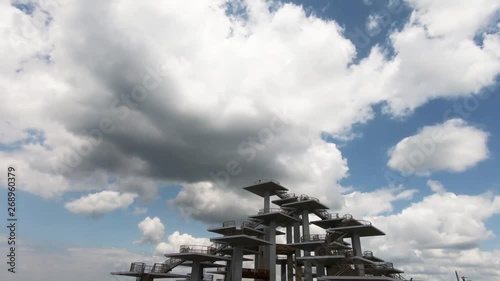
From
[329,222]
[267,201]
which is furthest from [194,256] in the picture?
[329,222]

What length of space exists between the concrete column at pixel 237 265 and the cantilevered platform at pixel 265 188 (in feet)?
38.8

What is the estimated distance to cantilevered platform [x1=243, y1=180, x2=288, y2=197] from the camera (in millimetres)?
60062

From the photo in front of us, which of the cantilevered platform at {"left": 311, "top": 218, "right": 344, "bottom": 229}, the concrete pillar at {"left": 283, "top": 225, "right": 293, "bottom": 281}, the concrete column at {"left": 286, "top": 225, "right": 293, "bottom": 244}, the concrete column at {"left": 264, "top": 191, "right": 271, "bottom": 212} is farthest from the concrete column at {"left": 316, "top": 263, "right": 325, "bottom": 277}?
the concrete column at {"left": 264, "top": 191, "right": 271, "bottom": 212}

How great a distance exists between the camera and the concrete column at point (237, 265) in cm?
5042

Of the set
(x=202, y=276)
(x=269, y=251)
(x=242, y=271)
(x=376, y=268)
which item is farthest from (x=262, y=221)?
(x=376, y=268)

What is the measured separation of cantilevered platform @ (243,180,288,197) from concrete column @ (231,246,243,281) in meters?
11.8

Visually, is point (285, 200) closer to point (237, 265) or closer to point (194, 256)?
point (237, 265)

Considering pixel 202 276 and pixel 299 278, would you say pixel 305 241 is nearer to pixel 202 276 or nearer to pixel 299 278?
pixel 299 278

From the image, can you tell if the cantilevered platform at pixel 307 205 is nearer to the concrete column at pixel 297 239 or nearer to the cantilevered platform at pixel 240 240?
the concrete column at pixel 297 239

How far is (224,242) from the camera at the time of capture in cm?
5391

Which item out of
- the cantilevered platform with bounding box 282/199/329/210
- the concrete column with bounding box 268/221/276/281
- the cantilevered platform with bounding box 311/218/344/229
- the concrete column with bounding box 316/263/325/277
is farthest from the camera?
the cantilevered platform with bounding box 311/218/344/229

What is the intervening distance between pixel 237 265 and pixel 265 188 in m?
15.4

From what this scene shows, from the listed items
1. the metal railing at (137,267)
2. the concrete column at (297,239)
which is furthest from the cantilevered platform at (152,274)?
the concrete column at (297,239)

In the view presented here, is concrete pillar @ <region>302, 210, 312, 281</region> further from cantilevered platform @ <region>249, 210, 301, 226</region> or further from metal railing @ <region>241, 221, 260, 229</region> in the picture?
metal railing @ <region>241, 221, 260, 229</region>
